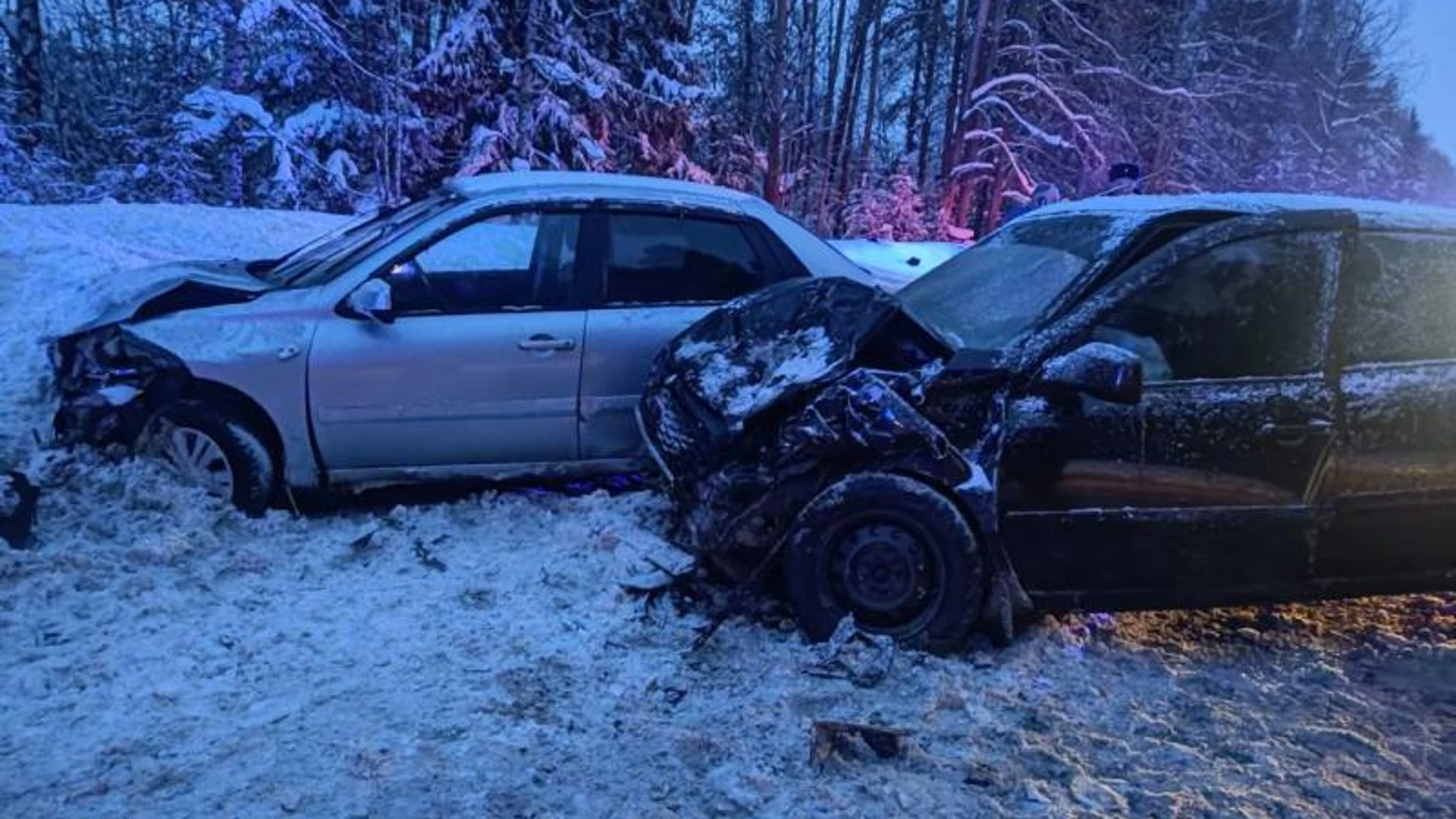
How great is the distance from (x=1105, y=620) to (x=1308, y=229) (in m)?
1.74

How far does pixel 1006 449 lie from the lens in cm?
371

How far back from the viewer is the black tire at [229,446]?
4.58 metres

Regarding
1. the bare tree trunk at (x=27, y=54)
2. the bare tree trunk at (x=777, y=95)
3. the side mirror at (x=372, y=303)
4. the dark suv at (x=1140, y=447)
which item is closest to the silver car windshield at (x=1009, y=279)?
the dark suv at (x=1140, y=447)

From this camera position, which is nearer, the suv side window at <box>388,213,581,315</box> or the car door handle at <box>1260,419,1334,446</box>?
the car door handle at <box>1260,419,1334,446</box>

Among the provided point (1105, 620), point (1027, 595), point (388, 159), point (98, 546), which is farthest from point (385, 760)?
point (388, 159)

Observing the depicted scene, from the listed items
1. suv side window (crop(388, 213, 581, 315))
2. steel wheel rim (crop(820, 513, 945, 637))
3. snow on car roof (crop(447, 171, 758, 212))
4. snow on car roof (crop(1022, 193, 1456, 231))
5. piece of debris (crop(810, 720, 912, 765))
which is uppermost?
snow on car roof (crop(447, 171, 758, 212))

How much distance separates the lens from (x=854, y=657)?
360cm

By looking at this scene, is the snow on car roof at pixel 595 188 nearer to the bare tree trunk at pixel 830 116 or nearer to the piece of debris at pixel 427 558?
the piece of debris at pixel 427 558

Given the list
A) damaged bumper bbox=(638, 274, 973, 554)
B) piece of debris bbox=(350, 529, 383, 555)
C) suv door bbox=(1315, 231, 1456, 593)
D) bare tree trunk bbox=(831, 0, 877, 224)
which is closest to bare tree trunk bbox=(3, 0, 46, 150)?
bare tree trunk bbox=(831, 0, 877, 224)

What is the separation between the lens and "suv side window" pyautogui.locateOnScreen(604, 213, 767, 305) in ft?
16.8

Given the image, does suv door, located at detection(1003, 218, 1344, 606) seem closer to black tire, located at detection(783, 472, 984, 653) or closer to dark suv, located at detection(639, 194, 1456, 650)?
dark suv, located at detection(639, 194, 1456, 650)

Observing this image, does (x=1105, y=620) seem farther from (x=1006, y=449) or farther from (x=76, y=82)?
(x=76, y=82)

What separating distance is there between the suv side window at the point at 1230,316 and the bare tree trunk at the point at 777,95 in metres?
19.5

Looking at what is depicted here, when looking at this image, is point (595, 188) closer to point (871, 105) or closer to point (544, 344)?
point (544, 344)
